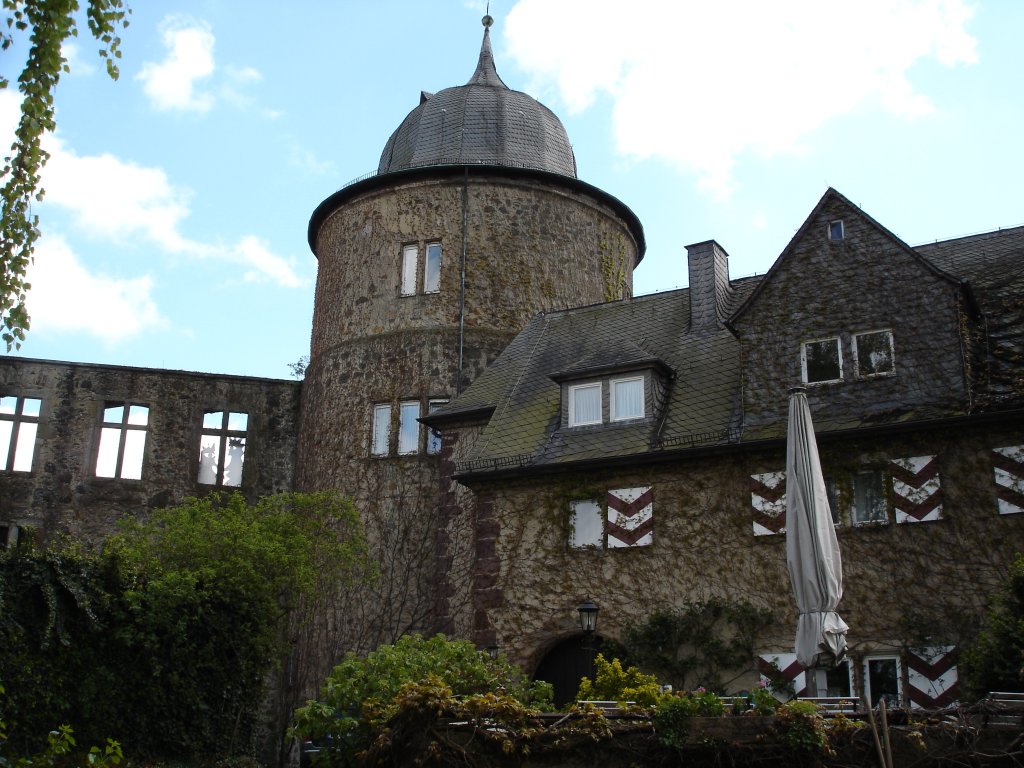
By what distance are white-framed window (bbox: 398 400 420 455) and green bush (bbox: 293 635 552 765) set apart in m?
8.81

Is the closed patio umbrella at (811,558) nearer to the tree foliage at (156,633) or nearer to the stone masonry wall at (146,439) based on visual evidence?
the tree foliage at (156,633)

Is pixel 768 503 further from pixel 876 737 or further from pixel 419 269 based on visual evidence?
pixel 419 269

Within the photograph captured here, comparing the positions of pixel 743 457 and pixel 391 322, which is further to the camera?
pixel 391 322

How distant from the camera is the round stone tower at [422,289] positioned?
81.5 feet

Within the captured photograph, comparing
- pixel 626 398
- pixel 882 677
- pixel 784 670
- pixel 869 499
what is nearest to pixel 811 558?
pixel 882 677

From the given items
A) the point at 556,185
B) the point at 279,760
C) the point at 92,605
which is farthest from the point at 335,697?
the point at 556,185

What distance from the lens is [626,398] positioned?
21.5 meters

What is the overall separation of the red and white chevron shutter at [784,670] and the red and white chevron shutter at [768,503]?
1851 millimetres

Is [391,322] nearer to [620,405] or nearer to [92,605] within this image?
[620,405]

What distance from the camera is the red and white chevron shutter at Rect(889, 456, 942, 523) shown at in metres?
17.7

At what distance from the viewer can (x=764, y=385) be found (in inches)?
786

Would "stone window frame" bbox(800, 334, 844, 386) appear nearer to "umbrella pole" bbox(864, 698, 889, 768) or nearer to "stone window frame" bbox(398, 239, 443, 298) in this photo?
"umbrella pole" bbox(864, 698, 889, 768)

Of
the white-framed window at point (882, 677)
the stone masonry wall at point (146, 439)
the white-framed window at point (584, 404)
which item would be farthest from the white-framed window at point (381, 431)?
the white-framed window at point (882, 677)

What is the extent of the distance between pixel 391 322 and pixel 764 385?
9.57 m
